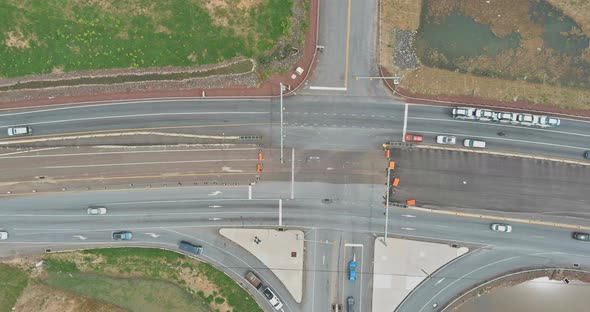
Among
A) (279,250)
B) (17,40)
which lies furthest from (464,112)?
(17,40)

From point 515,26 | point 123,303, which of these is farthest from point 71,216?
point 515,26

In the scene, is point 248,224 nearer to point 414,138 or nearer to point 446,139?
point 414,138

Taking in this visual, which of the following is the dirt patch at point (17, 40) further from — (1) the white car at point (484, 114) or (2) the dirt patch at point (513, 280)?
(2) the dirt patch at point (513, 280)

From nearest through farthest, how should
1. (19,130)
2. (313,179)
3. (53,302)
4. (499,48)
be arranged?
(19,130), (53,302), (313,179), (499,48)

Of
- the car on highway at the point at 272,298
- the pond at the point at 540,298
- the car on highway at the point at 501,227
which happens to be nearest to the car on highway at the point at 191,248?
the car on highway at the point at 272,298

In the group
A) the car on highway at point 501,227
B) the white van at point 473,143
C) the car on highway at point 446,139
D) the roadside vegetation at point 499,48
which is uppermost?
the roadside vegetation at point 499,48

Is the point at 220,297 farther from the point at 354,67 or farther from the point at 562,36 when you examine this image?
the point at 562,36

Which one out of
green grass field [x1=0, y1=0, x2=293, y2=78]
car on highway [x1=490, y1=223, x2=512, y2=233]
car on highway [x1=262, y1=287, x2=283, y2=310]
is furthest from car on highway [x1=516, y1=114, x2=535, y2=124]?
car on highway [x1=262, y1=287, x2=283, y2=310]
